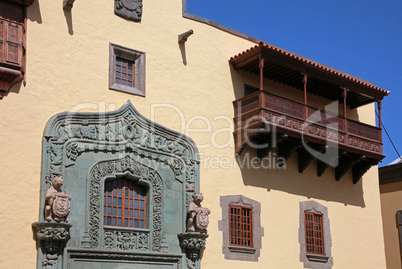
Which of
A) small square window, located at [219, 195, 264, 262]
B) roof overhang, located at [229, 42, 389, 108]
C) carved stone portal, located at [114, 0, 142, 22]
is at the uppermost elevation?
carved stone portal, located at [114, 0, 142, 22]

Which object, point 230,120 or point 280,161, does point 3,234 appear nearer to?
point 230,120

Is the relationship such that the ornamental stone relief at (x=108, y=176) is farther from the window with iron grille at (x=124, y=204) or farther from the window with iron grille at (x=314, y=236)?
the window with iron grille at (x=314, y=236)

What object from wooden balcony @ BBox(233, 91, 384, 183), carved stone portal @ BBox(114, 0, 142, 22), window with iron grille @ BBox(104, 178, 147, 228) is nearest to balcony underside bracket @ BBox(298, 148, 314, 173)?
wooden balcony @ BBox(233, 91, 384, 183)

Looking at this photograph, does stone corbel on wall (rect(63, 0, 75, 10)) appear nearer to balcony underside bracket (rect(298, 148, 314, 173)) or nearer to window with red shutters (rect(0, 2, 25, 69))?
window with red shutters (rect(0, 2, 25, 69))

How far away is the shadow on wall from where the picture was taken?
20141 millimetres

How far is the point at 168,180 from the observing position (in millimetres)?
18031

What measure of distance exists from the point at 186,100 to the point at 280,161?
413 cm

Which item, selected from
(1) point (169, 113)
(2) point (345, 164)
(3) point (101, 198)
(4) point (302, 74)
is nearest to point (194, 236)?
(3) point (101, 198)

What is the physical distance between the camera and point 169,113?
733 inches

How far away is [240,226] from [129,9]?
754cm

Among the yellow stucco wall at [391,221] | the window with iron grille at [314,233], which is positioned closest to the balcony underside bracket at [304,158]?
the window with iron grille at [314,233]

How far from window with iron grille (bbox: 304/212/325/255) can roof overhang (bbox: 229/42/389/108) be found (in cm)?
468

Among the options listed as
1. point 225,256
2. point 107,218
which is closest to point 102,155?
point 107,218

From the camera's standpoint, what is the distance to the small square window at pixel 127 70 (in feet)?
58.5
